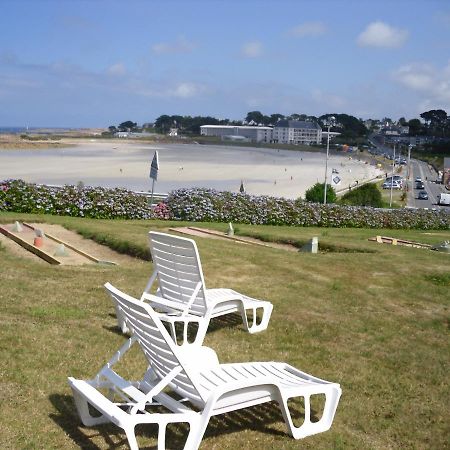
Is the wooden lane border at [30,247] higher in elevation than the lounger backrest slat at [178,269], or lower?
lower

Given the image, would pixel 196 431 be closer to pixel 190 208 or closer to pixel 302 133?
pixel 190 208

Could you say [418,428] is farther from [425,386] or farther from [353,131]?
[353,131]

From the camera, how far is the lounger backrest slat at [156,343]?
3518mm

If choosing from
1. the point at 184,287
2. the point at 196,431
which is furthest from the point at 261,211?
the point at 196,431

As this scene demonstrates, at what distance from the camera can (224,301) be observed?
595 cm

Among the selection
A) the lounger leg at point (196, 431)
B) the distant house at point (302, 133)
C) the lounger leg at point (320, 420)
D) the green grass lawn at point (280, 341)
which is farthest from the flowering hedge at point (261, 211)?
the distant house at point (302, 133)

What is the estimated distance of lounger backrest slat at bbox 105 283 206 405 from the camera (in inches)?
138

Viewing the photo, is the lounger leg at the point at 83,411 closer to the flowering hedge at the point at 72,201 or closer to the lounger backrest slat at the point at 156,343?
the lounger backrest slat at the point at 156,343

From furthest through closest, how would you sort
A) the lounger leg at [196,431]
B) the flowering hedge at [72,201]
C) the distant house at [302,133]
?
the distant house at [302,133], the flowering hedge at [72,201], the lounger leg at [196,431]

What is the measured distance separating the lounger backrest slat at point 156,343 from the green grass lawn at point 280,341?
48 centimetres

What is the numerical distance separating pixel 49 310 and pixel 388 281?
456 centimetres

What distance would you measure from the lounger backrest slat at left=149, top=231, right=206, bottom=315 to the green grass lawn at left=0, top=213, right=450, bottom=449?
597 millimetres

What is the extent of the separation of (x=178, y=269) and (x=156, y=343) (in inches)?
76.1

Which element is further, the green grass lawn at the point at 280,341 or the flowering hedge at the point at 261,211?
the flowering hedge at the point at 261,211
